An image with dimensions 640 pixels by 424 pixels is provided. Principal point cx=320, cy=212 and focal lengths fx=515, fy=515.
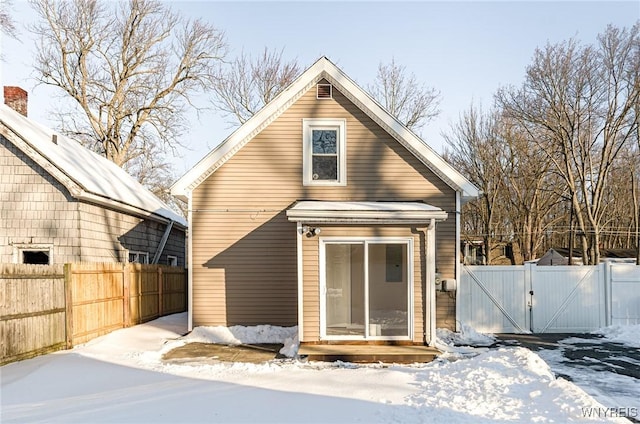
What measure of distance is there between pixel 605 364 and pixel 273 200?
7.40 m

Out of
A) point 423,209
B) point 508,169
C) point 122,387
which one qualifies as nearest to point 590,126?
point 508,169

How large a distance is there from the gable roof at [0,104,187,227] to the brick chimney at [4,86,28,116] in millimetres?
1357

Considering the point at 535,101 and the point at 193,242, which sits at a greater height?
the point at 535,101

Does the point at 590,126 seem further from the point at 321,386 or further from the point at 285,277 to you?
the point at 321,386

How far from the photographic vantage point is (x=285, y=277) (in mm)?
11727

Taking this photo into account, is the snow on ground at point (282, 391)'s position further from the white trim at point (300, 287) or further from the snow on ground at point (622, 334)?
the snow on ground at point (622, 334)

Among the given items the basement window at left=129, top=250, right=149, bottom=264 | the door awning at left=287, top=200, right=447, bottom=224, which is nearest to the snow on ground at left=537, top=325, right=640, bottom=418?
the door awning at left=287, top=200, right=447, bottom=224

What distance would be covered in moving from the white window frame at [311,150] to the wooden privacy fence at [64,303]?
15.7 feet

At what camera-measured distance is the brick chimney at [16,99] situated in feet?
50.6

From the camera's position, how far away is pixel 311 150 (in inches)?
474

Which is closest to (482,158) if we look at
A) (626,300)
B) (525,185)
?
(525,185)

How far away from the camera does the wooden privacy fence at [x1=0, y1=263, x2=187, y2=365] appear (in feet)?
26.7

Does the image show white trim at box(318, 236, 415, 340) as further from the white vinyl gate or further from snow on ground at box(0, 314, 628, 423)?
the white vinyl gate

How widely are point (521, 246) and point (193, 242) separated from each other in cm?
2956
